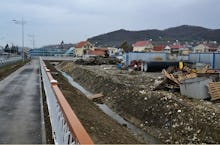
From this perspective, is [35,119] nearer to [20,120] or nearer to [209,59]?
[20,120]

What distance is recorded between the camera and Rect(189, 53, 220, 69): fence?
3698 centimetres

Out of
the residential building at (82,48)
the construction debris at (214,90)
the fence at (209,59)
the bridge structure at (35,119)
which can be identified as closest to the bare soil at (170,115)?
the construction debris at (214,90)

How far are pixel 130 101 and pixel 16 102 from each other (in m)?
8.63

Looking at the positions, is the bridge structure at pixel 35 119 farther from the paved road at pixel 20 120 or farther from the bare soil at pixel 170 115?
the bare soil at pixel 170 115

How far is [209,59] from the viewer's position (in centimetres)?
3909

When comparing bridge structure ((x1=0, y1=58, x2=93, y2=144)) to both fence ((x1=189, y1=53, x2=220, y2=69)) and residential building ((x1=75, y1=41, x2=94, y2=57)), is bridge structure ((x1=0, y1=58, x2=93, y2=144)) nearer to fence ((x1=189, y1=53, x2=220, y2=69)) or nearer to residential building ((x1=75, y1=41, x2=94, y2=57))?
fence ((x1=189, y1=53, x2=220, y2=69))

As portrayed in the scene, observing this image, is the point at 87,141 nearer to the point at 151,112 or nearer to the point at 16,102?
the point at 16,102

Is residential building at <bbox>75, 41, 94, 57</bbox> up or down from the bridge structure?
up

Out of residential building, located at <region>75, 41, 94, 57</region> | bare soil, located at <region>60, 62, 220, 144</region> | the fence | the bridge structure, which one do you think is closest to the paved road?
the bridge structure

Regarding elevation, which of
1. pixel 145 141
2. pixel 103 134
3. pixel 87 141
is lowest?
pixel 145 141

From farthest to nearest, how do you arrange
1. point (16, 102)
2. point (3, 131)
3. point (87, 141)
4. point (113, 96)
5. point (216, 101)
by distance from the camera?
point (113, 96) → point (216, 101) → point (16, 102) → point (3, 131) → point (87, 141)

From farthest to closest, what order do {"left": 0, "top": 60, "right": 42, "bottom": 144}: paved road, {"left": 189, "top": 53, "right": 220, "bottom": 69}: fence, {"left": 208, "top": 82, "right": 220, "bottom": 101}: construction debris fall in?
{"left": 189, "top": 53, "right": 220, "bottom": 69}: fence < {"left": 208, "top": 82, "right": 220, "bottom": 101}: construction debris < {"left": 0, "top": 60, "right": 42, "bottom": 144}: paved road

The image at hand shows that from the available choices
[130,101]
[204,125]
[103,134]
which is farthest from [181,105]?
[103,134]

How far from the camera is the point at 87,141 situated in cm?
292
